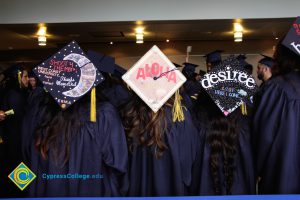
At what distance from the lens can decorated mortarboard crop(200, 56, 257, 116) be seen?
220 centimetres

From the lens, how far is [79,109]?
2.25 meters

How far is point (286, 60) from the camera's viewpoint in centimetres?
212

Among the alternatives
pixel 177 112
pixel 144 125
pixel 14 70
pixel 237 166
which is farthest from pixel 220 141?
pixel 14 70

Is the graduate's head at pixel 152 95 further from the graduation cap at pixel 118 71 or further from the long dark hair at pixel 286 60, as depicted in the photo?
the long dark hair at pixel 286 60

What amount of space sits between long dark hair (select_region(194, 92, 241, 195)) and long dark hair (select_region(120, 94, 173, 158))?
0.97ft

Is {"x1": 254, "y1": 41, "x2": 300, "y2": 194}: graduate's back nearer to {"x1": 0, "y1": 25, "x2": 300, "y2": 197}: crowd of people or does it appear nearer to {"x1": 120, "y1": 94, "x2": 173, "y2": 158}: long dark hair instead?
{"x1": 0, "y1": 25, "x2": 300, "y2": 197}: crowd of people

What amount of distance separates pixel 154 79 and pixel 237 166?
0.83 m

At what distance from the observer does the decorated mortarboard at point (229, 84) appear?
2203mm

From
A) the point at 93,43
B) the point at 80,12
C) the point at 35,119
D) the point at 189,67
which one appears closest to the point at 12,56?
the point at 93,43

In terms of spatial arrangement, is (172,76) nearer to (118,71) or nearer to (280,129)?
(118,71)

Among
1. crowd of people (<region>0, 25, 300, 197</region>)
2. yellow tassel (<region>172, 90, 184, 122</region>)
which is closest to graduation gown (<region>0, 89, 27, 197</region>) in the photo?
crowd of people (<region>0, 25, 300, 197</region>)

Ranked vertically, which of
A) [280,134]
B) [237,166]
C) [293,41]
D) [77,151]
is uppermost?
[293,41]

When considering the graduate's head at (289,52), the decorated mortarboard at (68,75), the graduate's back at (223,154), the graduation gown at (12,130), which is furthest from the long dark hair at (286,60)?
the graduation gown at (12,130)

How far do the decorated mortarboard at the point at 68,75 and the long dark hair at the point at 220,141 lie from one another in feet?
2.59
